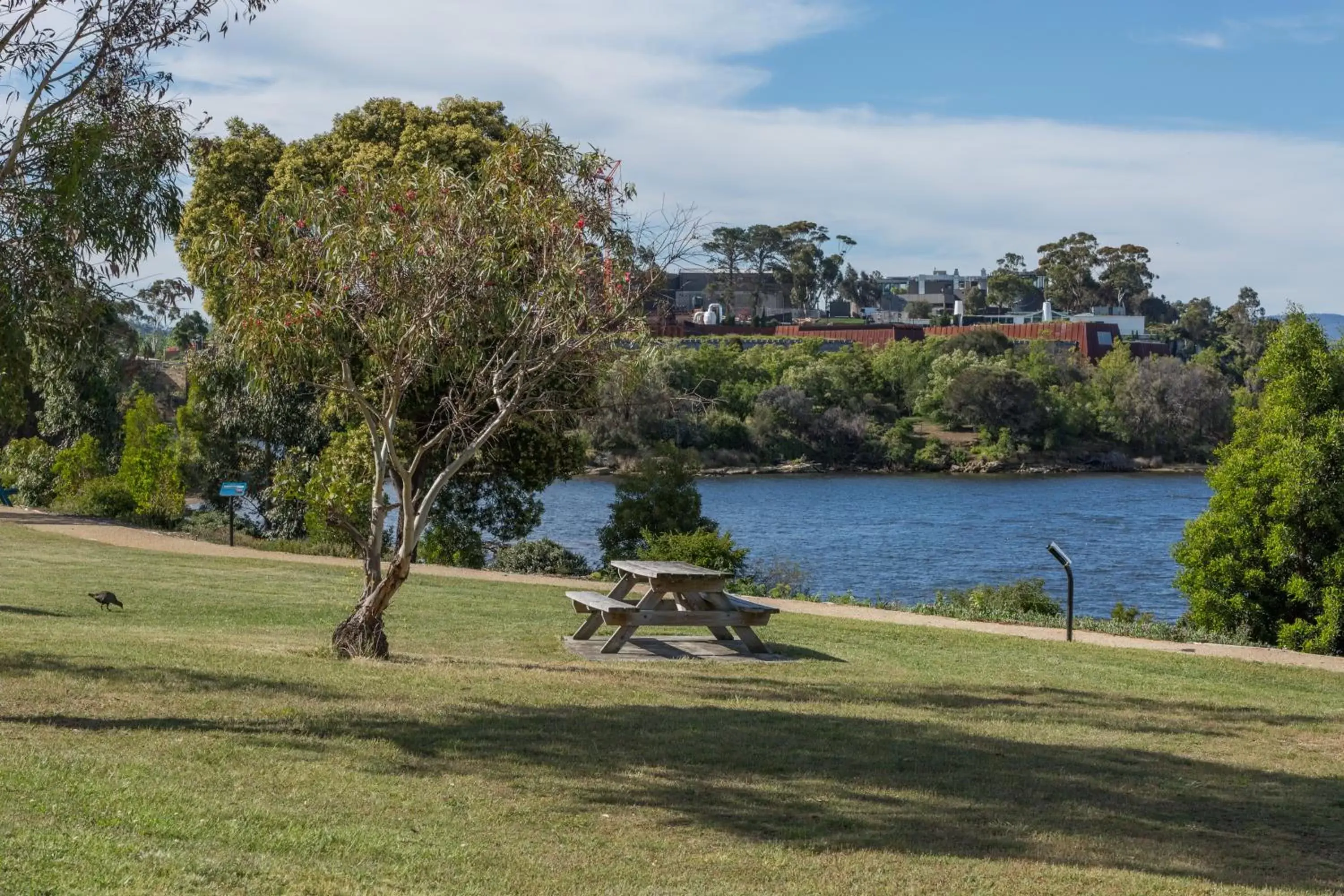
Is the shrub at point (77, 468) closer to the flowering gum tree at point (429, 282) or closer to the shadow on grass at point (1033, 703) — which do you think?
the flowering gum tree at point (429, 282)

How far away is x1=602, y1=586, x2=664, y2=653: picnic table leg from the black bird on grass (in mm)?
5915

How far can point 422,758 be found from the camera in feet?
29.1

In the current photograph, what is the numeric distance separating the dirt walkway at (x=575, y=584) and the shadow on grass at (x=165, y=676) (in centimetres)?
1015

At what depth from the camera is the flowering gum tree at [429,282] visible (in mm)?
12477

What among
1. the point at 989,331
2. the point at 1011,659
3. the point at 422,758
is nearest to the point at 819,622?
the point at 1011,659

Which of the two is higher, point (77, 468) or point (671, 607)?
point (77, 468)

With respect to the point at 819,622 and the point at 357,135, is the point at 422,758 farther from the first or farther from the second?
the point at 357,135

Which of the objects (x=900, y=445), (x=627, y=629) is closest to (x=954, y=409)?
(x=900, y=445)

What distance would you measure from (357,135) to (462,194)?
69.4ft

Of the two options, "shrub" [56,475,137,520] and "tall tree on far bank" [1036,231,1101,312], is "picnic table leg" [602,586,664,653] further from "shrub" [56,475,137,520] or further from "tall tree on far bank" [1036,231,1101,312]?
"tall tree on far bank" [1036,231,1101,312]

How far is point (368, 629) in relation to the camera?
13.2 meters

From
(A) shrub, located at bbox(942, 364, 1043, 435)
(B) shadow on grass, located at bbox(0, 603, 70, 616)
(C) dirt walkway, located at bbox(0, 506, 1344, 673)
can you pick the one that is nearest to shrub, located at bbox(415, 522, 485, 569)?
(C) dirt walkway, located at bbox(0, 506, 1344, 673)

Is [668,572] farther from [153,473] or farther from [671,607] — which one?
[153,473]

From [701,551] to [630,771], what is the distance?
1692 cm
